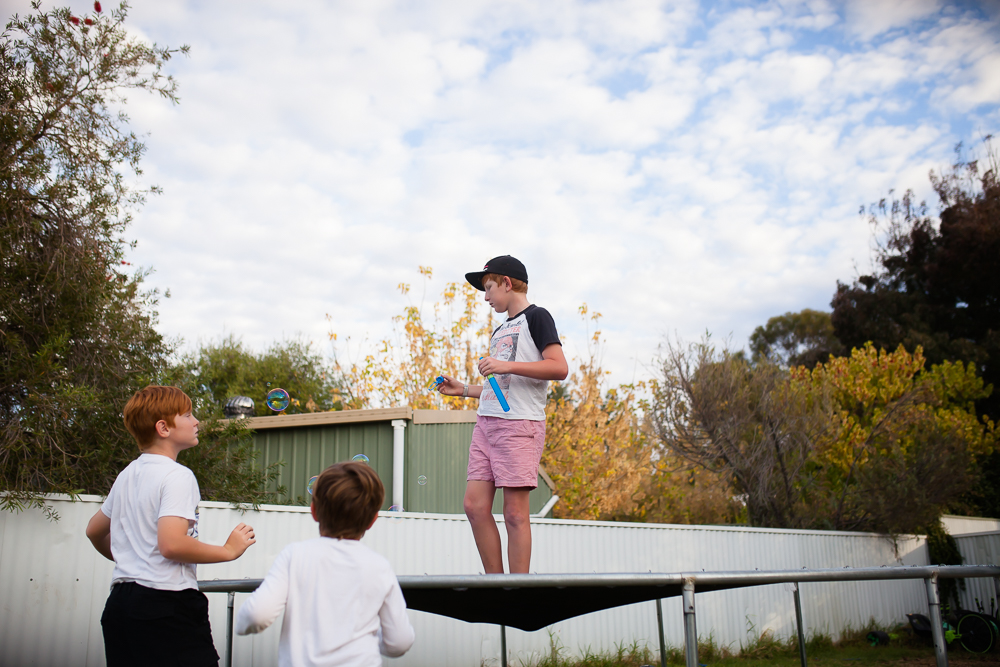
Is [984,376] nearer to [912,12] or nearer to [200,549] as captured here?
[912,12]

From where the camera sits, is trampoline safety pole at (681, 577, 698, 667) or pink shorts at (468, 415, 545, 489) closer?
trampoline safety pole at (681, 577, 698, 667)

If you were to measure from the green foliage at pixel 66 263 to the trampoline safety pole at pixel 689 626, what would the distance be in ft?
16.9

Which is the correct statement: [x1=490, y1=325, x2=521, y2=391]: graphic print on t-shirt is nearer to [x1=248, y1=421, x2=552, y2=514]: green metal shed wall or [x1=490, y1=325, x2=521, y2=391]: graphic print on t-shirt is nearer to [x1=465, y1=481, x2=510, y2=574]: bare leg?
[x1=465, y1=481, x2=510, y2=574]: bare leg

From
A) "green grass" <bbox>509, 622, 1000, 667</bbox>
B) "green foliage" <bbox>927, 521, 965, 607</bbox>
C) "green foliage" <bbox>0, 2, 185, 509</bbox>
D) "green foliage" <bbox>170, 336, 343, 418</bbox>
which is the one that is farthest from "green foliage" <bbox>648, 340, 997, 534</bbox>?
"green foliage" <bbox>170, 336, 343, 418</bbox>

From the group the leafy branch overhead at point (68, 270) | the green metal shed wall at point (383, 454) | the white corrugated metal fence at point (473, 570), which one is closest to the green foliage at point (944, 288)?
the white corrugated metal fence at point (473, 570)

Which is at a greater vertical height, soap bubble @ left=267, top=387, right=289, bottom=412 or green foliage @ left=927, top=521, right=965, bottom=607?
soap bubble @ left=267, top=387, right=289, bottom=412

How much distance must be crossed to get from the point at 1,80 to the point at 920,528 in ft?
51.8

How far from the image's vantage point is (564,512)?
13883mm

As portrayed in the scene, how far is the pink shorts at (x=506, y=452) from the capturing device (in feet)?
9.21

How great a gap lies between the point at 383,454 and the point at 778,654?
6.49 m

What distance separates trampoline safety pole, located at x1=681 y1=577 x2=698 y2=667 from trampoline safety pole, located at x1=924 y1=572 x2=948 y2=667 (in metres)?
1.25

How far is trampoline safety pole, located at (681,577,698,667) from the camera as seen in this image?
7.54ft

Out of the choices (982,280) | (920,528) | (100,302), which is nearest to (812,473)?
(920,528)

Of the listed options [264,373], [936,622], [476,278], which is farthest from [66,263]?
[264,373]
